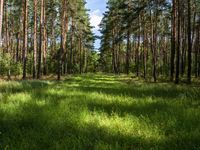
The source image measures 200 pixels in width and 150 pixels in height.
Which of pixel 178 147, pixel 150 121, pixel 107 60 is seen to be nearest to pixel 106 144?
pixel 178 147

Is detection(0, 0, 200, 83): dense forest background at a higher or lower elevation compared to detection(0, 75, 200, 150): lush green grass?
higher

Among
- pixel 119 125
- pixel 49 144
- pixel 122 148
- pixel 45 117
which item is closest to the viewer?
pixel 122 148

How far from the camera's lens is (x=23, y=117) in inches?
256

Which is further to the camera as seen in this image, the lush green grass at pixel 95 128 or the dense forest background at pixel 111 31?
the dense forest background at pixel 111 31

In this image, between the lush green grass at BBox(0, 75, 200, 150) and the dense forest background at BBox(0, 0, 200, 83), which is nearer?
the lush green grass at BBox(0, 75, 200, 150)

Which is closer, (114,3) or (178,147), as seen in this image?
(178,147)

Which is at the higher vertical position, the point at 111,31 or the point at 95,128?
the point at 111,31

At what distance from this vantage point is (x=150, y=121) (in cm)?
574

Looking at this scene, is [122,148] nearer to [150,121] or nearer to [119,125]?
[119,125]

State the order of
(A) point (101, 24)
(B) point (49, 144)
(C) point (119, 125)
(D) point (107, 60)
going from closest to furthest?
(B) point (49, 144), (C) point (119, 125), (A) point (101, 24), (D) point (107, 60)

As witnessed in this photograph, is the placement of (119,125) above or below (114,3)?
below

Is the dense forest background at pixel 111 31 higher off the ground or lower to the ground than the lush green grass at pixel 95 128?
higher

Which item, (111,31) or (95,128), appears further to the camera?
(111,31)

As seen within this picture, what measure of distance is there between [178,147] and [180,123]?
4.48 feet
